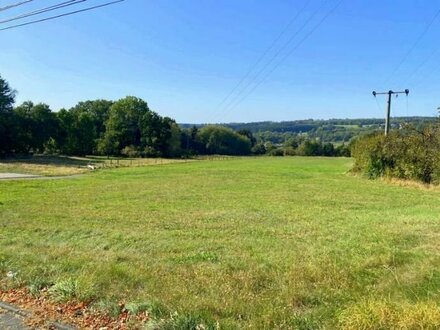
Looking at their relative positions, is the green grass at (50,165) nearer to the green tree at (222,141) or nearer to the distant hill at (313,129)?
the green tree at (222,141)

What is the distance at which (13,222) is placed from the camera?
12.2 metres

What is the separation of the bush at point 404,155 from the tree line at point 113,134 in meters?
57.5

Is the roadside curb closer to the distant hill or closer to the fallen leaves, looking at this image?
the fallen leaves

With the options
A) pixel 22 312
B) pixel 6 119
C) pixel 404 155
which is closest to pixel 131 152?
pixel 6 119

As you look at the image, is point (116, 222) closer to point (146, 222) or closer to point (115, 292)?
point (146, 222)

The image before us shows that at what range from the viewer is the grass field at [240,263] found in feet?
14.8

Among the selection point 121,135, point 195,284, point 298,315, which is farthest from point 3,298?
point 121,135

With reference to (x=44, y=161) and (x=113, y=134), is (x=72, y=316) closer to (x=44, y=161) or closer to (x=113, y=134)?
(x=44, y=161)

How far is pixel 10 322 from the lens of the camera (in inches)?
179

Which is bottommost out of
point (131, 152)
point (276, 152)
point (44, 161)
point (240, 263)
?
point (276, 152)

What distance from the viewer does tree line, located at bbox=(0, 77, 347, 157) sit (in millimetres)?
73750

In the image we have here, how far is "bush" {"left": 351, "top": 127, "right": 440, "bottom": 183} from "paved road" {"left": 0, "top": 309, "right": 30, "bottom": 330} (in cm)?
2864

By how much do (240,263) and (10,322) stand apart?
3.84 metres

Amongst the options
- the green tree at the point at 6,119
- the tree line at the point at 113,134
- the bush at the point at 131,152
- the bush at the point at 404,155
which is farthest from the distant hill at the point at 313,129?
the bush at the point at 404,155
